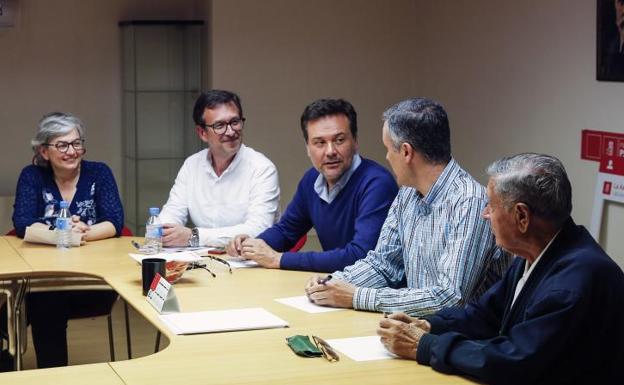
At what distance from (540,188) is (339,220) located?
1.77 meters

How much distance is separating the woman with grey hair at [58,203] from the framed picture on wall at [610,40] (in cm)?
255

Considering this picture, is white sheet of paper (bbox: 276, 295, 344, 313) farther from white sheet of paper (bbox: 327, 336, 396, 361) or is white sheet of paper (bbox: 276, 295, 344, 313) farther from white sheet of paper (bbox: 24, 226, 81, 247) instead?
white sheet of paper (bbox: 24, 226, 81, 247)

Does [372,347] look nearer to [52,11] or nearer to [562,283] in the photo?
[562,283]

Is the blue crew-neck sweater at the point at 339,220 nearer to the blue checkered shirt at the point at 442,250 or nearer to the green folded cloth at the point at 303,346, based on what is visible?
the blue checkered shirt at the point at 442,250

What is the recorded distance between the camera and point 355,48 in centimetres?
701

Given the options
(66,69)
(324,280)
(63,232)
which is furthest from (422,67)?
(324,280)

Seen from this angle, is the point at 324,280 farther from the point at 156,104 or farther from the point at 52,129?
the point at 156,104

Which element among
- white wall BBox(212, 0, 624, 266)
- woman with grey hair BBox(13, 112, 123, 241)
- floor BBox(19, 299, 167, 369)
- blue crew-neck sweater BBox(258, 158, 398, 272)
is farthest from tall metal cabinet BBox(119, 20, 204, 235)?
blue crew-neck sweater BBox(258, 158, 398, 272)

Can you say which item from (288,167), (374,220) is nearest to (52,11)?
(288,167)

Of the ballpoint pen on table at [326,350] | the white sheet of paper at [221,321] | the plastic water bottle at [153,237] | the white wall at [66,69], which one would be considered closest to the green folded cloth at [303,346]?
the ballpoint pen on table at [326,350]

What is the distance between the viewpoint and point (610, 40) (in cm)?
511

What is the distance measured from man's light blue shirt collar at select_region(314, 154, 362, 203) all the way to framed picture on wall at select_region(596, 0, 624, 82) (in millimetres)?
1670

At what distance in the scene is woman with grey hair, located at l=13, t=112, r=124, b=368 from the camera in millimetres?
4613

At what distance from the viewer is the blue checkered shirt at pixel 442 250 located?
309 centimetres
